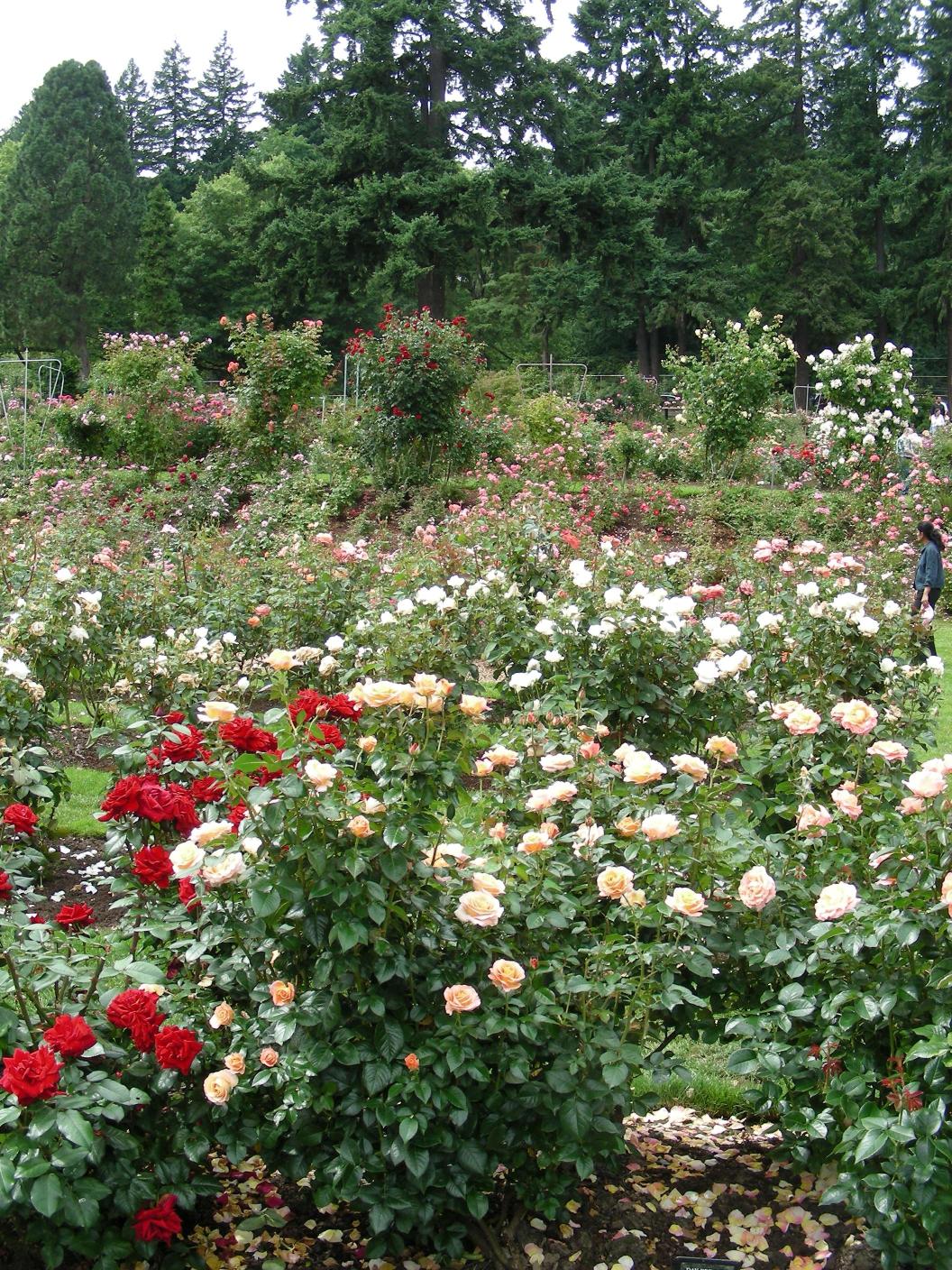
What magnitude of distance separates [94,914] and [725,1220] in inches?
93.4

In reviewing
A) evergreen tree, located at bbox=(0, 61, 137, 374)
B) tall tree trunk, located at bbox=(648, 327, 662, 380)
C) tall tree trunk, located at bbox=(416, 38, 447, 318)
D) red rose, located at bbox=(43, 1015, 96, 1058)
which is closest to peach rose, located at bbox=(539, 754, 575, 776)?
red rose, located at bbox=(43, 1015, 96, 1058)

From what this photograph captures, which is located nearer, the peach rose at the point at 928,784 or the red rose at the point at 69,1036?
the red rose at the point at 69,1036

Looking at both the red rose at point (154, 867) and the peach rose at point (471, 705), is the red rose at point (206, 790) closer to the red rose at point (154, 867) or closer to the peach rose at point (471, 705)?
the red rose at point (154, 867)

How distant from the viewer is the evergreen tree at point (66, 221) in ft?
103

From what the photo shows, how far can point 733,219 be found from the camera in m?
31.2

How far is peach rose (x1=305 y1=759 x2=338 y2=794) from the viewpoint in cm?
207

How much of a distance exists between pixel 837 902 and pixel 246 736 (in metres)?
1.20

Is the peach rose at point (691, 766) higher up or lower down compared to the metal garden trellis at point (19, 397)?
lower down

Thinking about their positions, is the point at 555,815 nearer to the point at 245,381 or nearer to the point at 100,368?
the point at 245,381

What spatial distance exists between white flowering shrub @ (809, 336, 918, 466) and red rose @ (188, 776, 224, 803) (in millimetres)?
11257

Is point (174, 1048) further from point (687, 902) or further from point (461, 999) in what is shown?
point (687, 902)

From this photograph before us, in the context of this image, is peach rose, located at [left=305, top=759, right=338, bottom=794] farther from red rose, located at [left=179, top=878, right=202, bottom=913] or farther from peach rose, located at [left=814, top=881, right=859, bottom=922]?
peach rose, located at [left=814, top=881, right=859, bottom=922]

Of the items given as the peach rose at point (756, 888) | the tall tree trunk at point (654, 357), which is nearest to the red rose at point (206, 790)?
the peach rose at point (756, 888)

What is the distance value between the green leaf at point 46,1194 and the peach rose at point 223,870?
51 centimetres
